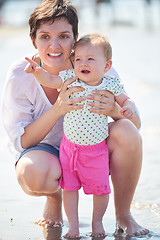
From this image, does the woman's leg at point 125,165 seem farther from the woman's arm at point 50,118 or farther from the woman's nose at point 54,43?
the woman's nose at point 54,43

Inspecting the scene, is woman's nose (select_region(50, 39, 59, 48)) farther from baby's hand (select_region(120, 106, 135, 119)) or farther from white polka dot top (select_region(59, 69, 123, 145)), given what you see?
Result: baby's hand (select_region(120, 106, 135, 119))

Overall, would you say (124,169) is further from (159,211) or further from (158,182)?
(158,182)

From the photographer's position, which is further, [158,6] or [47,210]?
[158,6]

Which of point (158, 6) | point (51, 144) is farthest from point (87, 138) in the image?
point (158, 6)

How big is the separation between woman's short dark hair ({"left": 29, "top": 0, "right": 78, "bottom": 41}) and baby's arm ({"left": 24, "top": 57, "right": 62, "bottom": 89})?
1.05 feet

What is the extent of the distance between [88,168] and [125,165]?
23 cm

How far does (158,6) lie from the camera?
30859 millimetres

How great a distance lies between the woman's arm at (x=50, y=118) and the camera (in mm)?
2887

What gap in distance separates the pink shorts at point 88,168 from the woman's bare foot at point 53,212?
0.34 m

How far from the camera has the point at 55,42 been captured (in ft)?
9.78

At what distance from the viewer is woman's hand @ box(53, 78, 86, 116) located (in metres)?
2.87

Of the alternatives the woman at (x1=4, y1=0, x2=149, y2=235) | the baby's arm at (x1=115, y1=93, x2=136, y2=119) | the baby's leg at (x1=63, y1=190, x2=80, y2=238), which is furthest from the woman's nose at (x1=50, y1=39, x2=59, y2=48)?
the baby's leg at (x1=63, y1=190, x2=80, y2=238)

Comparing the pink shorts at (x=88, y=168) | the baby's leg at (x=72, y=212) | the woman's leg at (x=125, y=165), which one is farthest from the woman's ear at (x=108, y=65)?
the baby's leg at (x=72, y=212)

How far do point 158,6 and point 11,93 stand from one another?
2891cm
